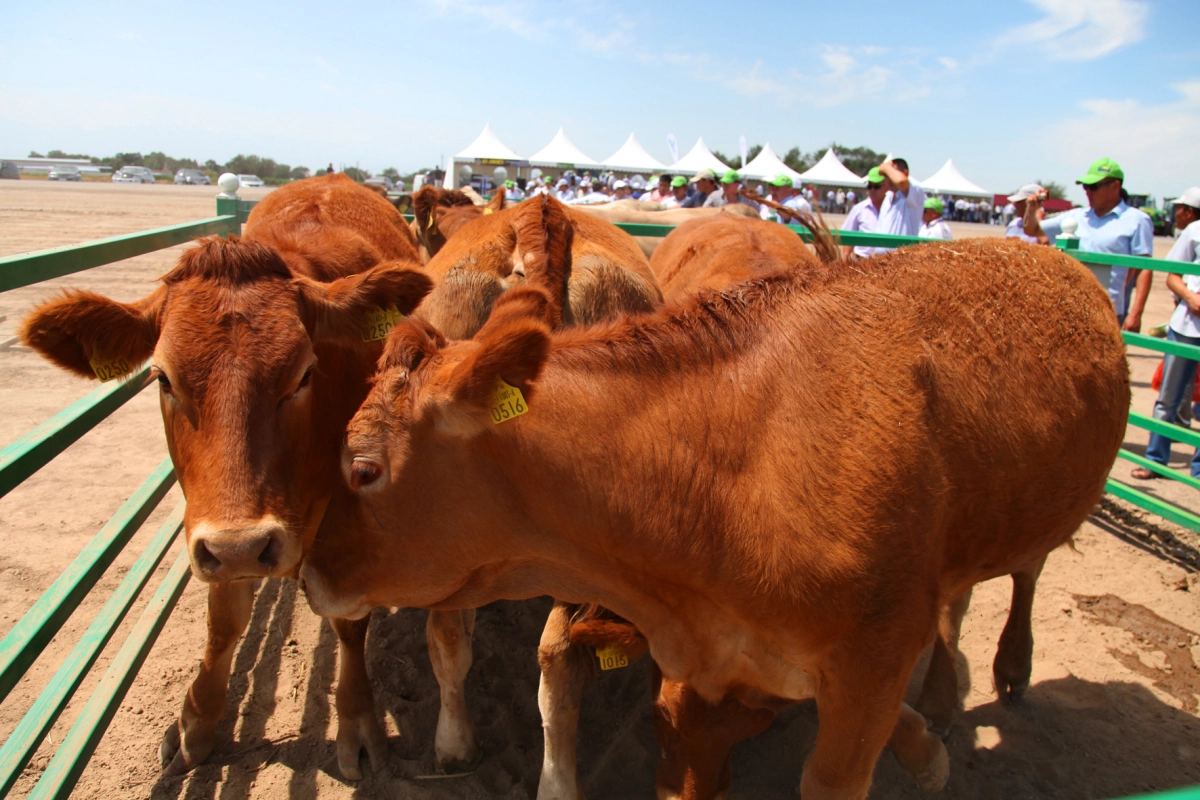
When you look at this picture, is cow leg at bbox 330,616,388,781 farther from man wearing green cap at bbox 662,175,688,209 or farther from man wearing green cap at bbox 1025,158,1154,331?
man wearing green cap at bbox 662,175,688,209

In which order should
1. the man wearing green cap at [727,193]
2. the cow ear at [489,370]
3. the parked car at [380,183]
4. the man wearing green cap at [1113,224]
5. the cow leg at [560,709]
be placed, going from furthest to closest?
the parked car at [380,183] < the man wearing green cap at [727,193] < the man wearing green cap at [1113,224] < the cow leg at [560,709] < the cow ear at [489,370]

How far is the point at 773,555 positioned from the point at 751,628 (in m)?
0.28

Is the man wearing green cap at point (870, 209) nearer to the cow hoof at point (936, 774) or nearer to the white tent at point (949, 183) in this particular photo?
the cow hoof at point (936, 774)

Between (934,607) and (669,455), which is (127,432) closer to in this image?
(669,455)

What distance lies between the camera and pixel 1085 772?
3.14 m

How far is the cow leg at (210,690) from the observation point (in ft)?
9.61

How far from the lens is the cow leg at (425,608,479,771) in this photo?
3.05 meters

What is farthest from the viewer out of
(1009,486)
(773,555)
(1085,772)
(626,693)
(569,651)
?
(626,693)

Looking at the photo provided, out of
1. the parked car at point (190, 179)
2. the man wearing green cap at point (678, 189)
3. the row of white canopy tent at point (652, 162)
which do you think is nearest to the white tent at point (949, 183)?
the row of white canopy tent at point (652, 162)

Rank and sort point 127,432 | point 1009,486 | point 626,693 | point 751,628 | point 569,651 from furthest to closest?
1. point 127,432
2. point 626,693
3. point 569,651
4. point 1009,486
5. point 751,628

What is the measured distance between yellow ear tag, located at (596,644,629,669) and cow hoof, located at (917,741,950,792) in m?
1.24

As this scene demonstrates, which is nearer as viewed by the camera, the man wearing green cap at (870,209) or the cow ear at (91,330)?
the cow ear at (91,330)

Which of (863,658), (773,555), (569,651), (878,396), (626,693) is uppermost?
(878,396)

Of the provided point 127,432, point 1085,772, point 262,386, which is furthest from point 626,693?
point 127,432
